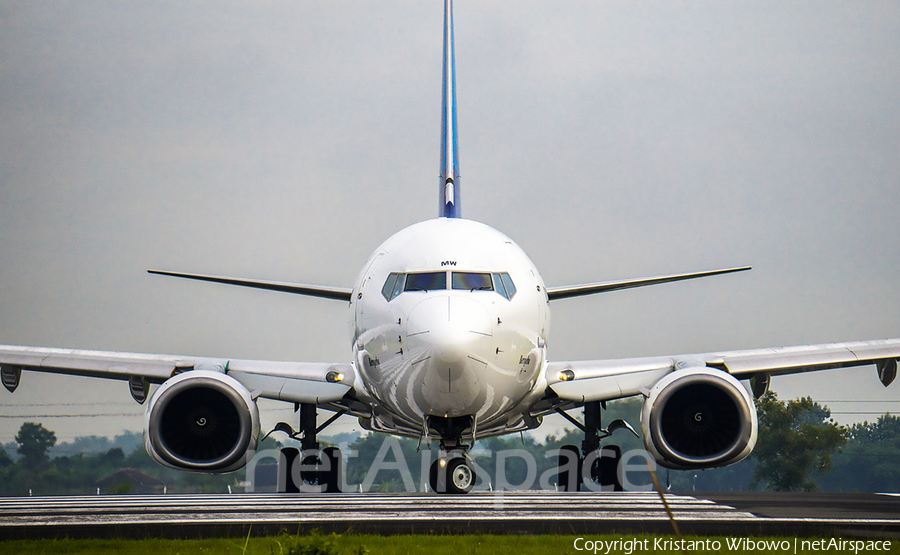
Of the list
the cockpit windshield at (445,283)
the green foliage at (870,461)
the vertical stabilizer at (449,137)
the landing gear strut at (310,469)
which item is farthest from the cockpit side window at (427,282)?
the green foliage at (870,461)

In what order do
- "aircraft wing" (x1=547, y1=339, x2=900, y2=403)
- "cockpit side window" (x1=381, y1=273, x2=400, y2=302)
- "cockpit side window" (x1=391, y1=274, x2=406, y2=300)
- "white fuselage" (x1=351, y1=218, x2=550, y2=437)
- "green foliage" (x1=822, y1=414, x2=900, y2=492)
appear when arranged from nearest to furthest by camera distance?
"white fuselage" (x1=351, y1=218, x2=550, y2=437)
"cockpit side window" (x1=391, y1=274, x2=406, y2=300)
"cockpit side window" (x1=381, y1=273, x2=400, y2=302)
"aircraft wing" (x1=547, y1=339, x2=900, y2=403)
"green foliage" (x1=822, y1=414, x2=900, y2=492)

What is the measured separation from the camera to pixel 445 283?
11164 mm

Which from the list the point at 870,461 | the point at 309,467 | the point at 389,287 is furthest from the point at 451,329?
the point at 870,461

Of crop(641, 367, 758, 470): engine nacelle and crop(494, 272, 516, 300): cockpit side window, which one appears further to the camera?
crop(641, 367, 758, 470): engine nacelle

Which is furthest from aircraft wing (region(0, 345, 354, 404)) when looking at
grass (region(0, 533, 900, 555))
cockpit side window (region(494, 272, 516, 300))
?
grass (region(0, 533, 900, 555))

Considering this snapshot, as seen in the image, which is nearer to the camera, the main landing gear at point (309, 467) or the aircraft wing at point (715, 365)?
the aircraft wing at point (715, 365)

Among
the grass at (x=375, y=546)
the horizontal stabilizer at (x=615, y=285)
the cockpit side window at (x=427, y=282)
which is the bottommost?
the grass at (x=375, y=546)

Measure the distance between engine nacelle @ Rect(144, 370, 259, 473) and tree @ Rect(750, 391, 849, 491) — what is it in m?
20.9

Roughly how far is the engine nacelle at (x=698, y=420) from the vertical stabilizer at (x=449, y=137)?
6.67 meters

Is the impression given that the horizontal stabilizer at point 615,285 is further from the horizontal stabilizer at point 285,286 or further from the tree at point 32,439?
the tree at point 32,439

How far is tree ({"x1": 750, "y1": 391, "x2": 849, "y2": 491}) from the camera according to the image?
2828cm

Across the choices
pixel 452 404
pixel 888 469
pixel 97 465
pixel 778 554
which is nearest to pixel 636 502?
pixel 452 404

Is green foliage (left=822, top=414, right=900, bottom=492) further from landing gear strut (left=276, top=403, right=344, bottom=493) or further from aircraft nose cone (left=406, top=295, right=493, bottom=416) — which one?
aircraft nose cone (left=406, top=295, right=493, bottom=416)

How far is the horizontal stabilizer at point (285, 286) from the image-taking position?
14205mm
